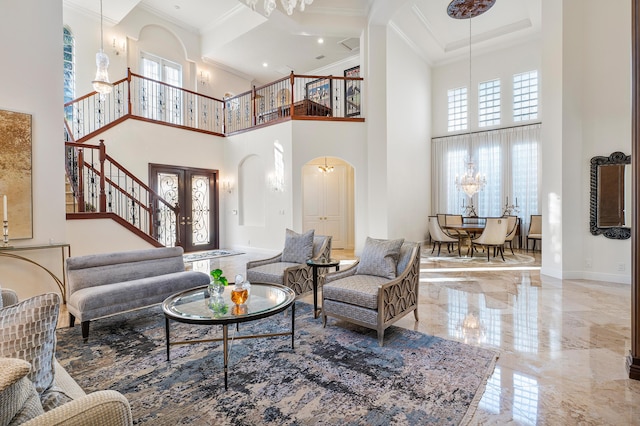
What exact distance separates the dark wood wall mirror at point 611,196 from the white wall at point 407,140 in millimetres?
3752

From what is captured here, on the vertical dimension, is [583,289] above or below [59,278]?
below

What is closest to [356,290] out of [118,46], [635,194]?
[635,194]

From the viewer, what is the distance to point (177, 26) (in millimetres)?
9844

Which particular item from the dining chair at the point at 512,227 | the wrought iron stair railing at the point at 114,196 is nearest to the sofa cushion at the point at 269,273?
the wrought iron stair railing at the point at 114,196

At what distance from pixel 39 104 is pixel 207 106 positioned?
6279mm

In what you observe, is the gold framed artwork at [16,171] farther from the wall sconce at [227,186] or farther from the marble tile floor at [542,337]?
the wall sconce at [227,186]

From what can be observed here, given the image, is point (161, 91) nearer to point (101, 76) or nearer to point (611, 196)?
point (101, 76)

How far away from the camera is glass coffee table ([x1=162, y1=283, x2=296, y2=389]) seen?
229 centimetres

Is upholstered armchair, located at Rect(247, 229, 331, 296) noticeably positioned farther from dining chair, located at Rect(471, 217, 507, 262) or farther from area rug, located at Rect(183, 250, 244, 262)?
dining chair, located at Rect(471, 217, 507, 262)

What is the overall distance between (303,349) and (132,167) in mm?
6835

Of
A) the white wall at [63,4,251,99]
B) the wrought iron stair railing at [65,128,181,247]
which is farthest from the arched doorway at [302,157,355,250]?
the white wall at [63,4,251,99]

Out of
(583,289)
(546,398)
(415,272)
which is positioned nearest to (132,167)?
(415,272)

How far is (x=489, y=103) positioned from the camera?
911cm

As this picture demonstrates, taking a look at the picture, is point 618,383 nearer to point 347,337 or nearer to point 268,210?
point 347,337
